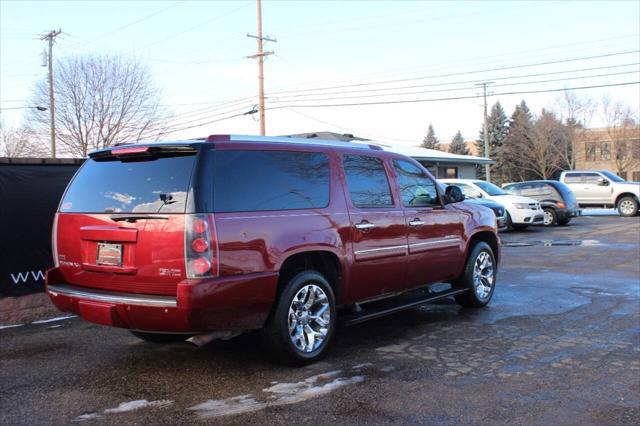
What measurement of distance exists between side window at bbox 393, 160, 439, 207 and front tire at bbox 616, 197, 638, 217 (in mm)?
20027

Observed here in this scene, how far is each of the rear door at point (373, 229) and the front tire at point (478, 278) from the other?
4.34 feet

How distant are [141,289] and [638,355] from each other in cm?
427

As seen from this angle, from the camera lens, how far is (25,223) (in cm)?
695

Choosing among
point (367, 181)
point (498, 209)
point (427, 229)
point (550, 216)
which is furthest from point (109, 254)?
point (550, 216)

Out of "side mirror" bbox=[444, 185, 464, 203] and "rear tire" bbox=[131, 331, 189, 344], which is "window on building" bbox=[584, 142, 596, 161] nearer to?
"side mirror" bbox=[444, 185, 464, 203]

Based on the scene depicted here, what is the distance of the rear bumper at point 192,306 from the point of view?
4.10 metres

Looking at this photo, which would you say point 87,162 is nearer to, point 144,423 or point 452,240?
point 144,423

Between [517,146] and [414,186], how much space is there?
58761 millimetres

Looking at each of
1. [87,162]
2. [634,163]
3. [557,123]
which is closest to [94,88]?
[87,162]

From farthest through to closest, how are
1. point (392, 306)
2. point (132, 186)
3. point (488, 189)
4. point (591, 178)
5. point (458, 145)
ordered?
1. point (458, 145)
2. point (591, 178)
3. point (488, 189)
4. point (392, 306)
5. point (132, 186)

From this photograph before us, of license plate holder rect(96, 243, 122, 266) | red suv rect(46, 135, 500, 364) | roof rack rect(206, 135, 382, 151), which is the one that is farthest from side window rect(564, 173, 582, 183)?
license plate holder rect(96, 243, 122, 266)

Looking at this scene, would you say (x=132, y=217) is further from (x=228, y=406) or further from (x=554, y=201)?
(x=554, y=201)

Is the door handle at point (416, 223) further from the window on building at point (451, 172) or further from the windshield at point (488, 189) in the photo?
the window on building at point (451, 172)

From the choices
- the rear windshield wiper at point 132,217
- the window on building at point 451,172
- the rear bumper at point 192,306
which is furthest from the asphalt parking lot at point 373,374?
the window on building at point 451,172
